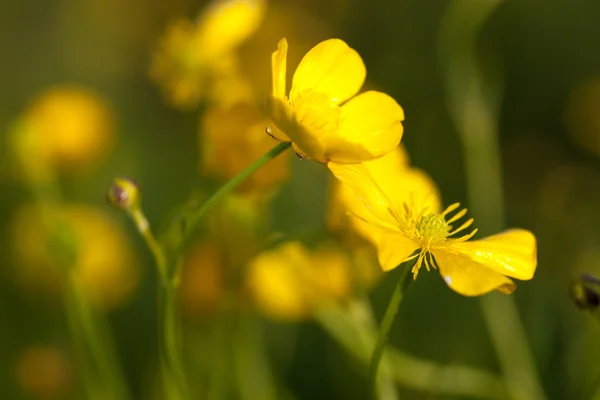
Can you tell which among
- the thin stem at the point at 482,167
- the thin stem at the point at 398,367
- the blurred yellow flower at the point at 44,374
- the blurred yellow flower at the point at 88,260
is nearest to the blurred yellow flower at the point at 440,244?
the thin stem at the point at 398,367

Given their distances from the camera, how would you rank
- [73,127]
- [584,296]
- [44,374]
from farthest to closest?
1. [73,127]
2. [44,374]
3. [584,296]

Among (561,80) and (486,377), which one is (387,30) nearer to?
(561,80)

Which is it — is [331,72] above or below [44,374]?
above

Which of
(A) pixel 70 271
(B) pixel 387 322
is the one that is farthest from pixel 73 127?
(B) pixel 387 322

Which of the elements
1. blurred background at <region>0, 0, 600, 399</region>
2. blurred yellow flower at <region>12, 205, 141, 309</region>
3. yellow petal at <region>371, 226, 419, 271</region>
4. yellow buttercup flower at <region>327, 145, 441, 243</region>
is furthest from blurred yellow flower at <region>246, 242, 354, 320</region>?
blurred yellow flower at <region>12, 205, 141, 309</region>

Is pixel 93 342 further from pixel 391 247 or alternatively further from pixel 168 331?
pixel 391 247

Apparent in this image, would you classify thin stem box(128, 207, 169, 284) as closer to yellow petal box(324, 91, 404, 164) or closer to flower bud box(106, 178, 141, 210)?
flower bud box(106, 178, 141, 210)

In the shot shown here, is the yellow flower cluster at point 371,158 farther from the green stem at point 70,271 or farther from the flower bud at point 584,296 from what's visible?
the green stem at point 70,271
